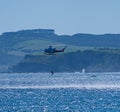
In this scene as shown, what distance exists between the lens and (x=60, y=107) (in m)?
114

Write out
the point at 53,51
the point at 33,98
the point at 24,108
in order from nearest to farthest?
the point at 53,51 → the point at 24,108 → the point at 33,98

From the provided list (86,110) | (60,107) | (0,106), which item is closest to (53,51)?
(86,110)

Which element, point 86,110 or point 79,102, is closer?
point 86,110

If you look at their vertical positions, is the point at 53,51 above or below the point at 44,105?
above

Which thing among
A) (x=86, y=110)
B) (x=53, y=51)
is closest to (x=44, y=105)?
(x=86, y=110)

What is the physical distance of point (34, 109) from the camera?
110750 millimetres

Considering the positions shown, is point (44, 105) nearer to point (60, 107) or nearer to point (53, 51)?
point (60, 107)

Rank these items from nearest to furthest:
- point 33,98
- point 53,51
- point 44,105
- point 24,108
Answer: point 53,51
point 24,108
point 44,105
point 33,98

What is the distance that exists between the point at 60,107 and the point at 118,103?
11.6 metres

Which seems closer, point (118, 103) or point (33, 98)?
point (118, 103)

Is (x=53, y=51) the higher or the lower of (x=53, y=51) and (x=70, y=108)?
the higher

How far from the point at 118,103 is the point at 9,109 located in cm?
1978

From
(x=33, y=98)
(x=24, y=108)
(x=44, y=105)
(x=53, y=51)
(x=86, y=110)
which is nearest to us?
(x=53, y=51)

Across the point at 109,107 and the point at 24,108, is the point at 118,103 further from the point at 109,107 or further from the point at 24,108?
the point at 24,108
